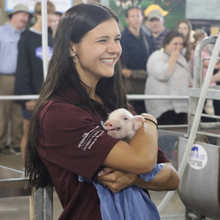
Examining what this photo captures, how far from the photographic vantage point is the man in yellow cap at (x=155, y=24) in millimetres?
3660

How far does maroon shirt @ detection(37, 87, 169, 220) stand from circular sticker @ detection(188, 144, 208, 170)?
3.80ft

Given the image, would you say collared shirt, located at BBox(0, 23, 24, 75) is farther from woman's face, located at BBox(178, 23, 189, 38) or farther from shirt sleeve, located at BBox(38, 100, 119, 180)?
shirt sleeve, located at BBox(38, 100, 119, 180)

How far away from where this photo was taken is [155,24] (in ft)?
12.1

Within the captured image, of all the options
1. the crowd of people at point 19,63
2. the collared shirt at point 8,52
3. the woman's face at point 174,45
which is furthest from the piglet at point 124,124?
the woman's face at point 174,45

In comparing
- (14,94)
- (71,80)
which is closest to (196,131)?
(71,80)

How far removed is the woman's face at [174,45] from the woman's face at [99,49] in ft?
8.00

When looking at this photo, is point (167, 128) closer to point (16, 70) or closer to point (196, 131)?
point (196, 131)

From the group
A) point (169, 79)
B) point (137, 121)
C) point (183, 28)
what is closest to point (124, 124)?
point (137, 121)

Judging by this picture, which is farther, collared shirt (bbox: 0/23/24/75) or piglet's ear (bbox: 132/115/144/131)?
collared shirt (bbox: 0/23/24/75)

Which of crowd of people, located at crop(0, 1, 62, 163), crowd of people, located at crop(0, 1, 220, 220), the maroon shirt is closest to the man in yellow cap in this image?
crowd of people, located at crop(0, 1, 62, 163)

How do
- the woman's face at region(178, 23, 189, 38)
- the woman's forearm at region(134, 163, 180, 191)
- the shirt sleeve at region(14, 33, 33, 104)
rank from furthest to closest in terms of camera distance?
the woman's face at region(178, 23, 189, 38), the shirt sleeve at region(14, 33, 33, 104), the woman's forearm at region(134, 163, 180, 191)

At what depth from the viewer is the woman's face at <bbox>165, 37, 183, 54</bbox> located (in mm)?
3643

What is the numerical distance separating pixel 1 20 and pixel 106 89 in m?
2.40

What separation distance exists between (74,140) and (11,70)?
2369 mm
